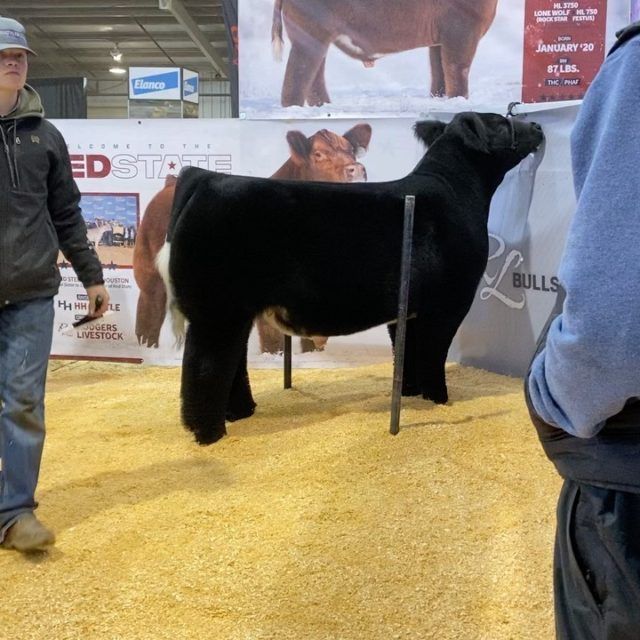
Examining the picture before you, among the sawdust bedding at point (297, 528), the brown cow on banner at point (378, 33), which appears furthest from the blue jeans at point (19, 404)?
the brown cow on banner at point (378, 33)

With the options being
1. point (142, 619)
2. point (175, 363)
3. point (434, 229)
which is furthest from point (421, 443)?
point (175, 363)

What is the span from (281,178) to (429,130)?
145 cm

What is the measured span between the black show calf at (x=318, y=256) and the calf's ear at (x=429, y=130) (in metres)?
0.23

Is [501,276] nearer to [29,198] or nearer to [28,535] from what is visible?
[29,198]

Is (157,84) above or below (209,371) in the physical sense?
above

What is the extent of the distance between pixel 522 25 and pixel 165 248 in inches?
133

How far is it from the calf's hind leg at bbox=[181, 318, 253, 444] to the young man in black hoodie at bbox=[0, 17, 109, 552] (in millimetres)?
1135

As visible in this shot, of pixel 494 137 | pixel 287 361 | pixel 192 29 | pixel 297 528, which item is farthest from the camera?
pixel 192 29

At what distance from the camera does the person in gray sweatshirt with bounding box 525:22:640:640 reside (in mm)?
1031

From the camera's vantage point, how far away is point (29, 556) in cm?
292

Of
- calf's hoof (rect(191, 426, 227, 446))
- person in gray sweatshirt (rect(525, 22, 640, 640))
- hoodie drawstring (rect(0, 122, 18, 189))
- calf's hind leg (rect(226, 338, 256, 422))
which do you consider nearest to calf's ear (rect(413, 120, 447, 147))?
calf's hind leg (rect(226, 338, 256, 422))

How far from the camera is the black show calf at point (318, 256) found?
4035mm

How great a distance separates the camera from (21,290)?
2.94 m

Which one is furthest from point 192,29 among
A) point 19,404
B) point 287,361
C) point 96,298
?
point 19,404
